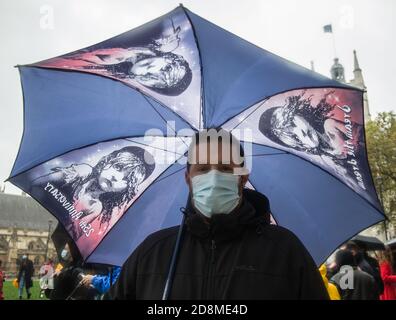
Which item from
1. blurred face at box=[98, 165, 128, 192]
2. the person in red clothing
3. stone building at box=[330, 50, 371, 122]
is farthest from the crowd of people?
stone building at box=[330, 50, 371, 122]

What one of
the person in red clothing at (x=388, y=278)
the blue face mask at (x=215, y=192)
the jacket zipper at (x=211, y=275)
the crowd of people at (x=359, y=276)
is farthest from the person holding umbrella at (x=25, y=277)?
the jacket zipper at (x=211, y=275)

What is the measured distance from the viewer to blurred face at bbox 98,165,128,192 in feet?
10.8

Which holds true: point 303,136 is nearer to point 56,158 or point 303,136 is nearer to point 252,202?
point 252,202

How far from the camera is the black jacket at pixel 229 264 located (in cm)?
178

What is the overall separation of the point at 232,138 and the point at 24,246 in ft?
313

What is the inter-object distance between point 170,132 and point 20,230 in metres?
89.7

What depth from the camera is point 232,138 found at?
7.72ft

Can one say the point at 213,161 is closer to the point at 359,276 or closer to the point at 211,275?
the point at 211,275

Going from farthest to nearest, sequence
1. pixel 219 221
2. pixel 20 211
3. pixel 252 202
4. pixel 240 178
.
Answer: pixel 20 211
pixel 240 178
pixel 252 202
pixel 219 221

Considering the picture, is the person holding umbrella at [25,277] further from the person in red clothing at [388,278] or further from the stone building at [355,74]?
the stone building at [355,74]

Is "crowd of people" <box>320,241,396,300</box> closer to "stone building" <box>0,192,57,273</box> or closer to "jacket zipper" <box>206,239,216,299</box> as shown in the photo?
"jacket zipper" <box>206,239,216,299</box>

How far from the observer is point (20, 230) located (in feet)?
269

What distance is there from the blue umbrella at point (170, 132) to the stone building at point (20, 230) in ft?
269
